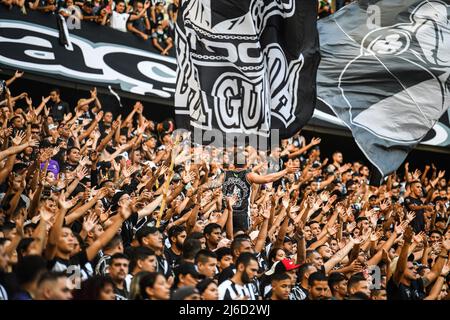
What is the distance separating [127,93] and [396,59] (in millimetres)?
7566

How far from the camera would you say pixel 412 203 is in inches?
576

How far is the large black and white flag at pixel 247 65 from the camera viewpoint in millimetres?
8414

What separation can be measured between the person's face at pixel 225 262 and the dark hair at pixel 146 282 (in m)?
1.75

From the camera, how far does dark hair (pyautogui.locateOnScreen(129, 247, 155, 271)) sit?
593 centimetres

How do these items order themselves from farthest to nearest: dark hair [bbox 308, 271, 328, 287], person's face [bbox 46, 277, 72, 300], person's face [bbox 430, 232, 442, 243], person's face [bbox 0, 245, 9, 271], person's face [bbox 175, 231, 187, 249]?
person's face [bbox 430, 232, 442, 243] < person's face [bbox 175, 231, 187, 249] < dark hair [bbox 308, 271, 328, 287] < person's face [bbox 0, 245, 9, 271] < person's face [bbox 46, 277, 72, 300]

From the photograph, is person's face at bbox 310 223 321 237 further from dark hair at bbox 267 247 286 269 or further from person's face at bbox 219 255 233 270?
person's face at bbox 219 255 233 270

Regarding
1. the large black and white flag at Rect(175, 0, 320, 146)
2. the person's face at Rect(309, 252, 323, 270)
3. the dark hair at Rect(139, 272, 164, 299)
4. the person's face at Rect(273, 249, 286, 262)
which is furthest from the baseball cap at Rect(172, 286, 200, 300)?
the large black and white flag at Rect(175, 0, 320, 146)

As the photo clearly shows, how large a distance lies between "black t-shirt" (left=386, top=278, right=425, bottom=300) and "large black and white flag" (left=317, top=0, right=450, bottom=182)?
195 cm

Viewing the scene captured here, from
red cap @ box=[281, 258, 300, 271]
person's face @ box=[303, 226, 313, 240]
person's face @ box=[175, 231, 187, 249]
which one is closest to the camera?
red cap @ box=[281, 258, 300, 271]

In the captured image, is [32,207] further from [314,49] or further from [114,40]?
[114,40]

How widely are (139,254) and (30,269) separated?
47.5 inches

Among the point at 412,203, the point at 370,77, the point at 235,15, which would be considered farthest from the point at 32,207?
the point at 412,203

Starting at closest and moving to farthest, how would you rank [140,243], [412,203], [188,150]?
[140,243], [188,150], [412,203]

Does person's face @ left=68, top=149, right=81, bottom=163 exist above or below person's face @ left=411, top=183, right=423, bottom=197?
above
